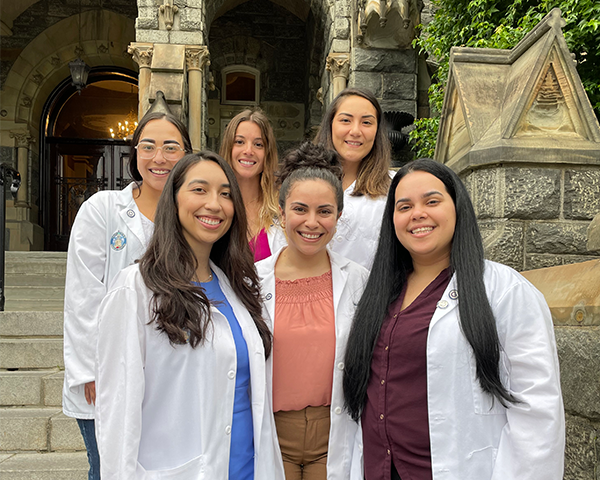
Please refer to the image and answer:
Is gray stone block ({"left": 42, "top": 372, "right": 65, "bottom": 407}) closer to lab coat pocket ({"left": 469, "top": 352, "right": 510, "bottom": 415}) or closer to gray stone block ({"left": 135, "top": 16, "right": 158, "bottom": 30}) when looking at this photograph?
lab coat pocket ({"left": 469, "top": 352, "right": 510, "bottom": 415})

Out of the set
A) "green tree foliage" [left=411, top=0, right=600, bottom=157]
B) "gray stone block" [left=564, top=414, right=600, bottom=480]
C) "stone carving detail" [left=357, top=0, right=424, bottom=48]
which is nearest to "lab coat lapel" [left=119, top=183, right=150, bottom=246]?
"gray stone block" [left=564, top=414, right=600, bottom=480]

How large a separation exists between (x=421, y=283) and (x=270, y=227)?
99 cm

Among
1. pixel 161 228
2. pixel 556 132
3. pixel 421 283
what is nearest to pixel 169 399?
pixel 161 228

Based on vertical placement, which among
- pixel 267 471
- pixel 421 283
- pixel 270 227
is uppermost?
pixel 270 227

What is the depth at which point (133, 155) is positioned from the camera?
97.7 inches

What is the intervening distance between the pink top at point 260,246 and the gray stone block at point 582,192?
68.3 inches

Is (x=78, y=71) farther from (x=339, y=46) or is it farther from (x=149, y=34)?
(x=339, y=46)

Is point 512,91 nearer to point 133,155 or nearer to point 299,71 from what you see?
point 133,155

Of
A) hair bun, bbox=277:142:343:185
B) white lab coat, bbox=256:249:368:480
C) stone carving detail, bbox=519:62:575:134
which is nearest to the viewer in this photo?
white lab coat, bbox=256:249:368:480

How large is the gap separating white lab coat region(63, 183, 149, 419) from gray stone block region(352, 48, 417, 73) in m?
6.49

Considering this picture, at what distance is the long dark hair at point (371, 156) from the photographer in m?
2.70

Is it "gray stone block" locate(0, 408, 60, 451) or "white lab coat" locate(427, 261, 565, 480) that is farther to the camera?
"gray stone block" locate(0, 408, 60, 451)

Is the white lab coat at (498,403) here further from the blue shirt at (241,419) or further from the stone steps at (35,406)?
the stone steps at (35,406)

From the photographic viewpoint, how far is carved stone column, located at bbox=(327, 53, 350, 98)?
8117 mm
